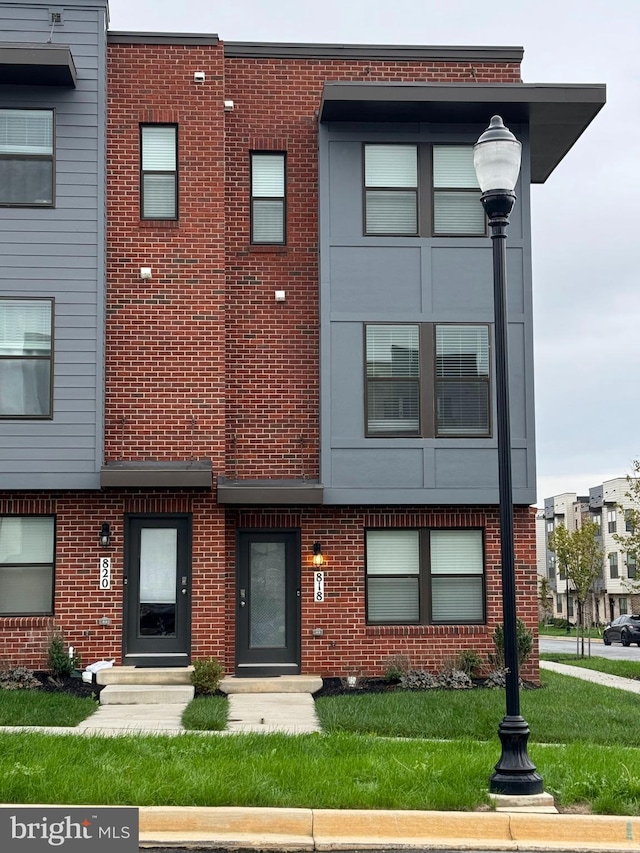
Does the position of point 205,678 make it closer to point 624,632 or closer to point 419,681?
point 419,681

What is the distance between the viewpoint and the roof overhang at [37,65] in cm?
1598

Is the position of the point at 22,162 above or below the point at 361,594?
above

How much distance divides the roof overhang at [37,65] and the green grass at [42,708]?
8.98m

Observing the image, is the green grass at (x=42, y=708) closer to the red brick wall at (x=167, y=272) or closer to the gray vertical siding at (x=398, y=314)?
the red brick wall at (x=167, y=272)

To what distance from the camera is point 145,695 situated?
48.3 ft

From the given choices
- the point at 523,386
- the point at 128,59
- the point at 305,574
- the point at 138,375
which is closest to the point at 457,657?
the point at 305,574

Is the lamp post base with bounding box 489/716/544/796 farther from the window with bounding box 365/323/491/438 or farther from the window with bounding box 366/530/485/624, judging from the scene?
the window with bounding box 365/323/491/438

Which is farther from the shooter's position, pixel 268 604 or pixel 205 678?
pixel 268 604

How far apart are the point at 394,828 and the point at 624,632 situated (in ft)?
122

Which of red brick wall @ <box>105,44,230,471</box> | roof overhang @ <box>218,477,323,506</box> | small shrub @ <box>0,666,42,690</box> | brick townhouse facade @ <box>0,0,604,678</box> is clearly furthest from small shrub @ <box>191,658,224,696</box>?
red brick wall @ <box>105,44,230,471</box>

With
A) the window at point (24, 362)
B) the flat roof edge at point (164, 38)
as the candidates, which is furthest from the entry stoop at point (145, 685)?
the flat roof edge at point (164, 38)

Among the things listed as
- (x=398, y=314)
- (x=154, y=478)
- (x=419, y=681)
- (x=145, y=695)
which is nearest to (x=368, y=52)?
(x=398, y=314)

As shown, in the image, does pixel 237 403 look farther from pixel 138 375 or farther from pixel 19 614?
pixel 19 614

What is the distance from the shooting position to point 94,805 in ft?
26.6
